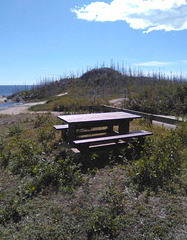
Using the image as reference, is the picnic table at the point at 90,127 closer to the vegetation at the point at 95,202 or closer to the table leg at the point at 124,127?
the table leg at the point at 124,127

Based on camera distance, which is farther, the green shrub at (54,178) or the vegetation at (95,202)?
the green shrub at (54,178)

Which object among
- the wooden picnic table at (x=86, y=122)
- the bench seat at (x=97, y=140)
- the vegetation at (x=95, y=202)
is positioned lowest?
the vegetation at (x=95, y=202)

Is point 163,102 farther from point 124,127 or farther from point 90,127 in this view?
point 90,127

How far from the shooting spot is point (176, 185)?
10.6 feet

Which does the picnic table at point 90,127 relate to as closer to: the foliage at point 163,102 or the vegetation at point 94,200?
the vegetation at point 94,200

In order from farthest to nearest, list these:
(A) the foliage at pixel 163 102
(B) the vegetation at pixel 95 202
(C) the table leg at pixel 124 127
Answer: (A) the foliage at pixel 163 102 < (C) the table leg at pixel 124 127 < (B) the vegetation at pixel 95 202

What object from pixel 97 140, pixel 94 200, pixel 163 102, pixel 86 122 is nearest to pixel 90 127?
pixel 86 122

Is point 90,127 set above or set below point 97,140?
above

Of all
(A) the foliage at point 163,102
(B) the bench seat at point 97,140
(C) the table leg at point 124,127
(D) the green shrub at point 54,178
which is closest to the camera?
(D) the green shrub at point 54,178

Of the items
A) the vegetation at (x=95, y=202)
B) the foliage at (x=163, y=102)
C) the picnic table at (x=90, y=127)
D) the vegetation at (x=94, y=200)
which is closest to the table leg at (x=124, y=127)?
the picnic table at (x=90, y=127)

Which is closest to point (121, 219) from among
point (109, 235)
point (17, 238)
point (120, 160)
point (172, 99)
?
point (109, 235)

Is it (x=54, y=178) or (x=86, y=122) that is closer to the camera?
(x=54, y=178)

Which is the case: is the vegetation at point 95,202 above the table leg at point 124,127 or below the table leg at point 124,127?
below

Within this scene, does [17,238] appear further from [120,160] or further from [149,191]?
[120,160]
